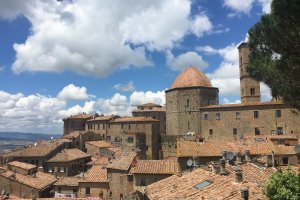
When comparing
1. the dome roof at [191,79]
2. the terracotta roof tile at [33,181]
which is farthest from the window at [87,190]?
the dome roof at [191,79]

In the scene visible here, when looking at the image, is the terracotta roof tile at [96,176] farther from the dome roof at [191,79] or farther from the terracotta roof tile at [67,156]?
the dome roof at [191,79]

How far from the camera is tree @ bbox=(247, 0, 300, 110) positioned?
15.8 meters

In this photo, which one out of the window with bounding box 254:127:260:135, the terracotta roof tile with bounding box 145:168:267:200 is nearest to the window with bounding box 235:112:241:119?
the window with bounding box 254:127:260:135

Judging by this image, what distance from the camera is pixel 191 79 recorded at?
223 ft

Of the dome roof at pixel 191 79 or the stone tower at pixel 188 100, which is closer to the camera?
the stone tower at pixel 188 100

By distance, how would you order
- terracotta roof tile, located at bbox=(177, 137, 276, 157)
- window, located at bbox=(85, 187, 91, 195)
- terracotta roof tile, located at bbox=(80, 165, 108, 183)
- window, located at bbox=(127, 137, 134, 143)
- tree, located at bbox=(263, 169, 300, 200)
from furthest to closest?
window, located at bbox=(127, 137, 134, 143) < terracotta roof tile, located at bbox=(80, 165, 108, 183) < window, located at bbox=(85, 187, 91, 195) < terracotta roof tile, located at bbox=(177, 137, 276, 157) < tree, located at bbox=(263, 169, 300, 200)

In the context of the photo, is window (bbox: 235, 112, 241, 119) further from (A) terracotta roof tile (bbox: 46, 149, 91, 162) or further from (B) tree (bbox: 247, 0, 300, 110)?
(B) tree (bbox: 247, 0, 300, 110)

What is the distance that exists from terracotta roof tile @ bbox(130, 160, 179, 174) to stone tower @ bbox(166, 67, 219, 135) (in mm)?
28885

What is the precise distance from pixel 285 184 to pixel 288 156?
21.9 m

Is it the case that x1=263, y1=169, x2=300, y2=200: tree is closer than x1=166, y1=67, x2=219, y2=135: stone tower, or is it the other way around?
x1=263, y1=169, x2=300, y2=200: tree

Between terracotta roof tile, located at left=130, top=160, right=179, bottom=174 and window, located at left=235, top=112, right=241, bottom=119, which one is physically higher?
window, located at left=235, top=112, right=241, bottom=119

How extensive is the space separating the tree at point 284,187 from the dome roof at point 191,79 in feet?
171

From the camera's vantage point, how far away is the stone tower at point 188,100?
6512cm

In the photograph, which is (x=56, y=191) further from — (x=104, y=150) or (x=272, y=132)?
(x=272, y=132)
